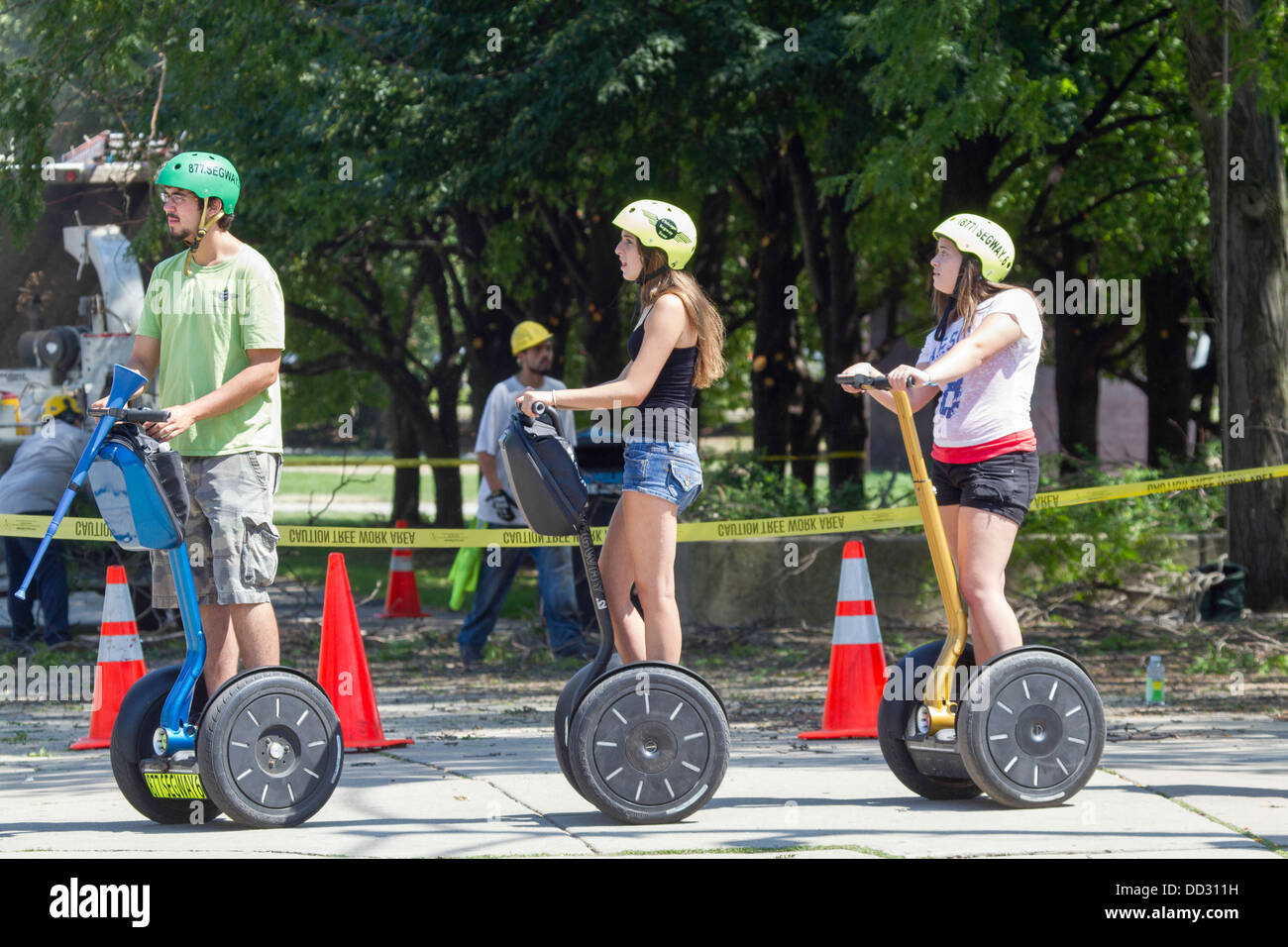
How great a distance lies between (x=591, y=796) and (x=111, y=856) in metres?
1.39

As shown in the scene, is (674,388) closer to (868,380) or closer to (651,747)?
(868,380)

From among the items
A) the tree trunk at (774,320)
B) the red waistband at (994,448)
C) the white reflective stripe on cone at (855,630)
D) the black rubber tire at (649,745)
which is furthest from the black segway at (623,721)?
the tree trunk at (774,320)

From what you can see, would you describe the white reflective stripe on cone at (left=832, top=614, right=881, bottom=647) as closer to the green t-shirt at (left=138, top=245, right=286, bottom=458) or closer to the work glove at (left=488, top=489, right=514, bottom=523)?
the green t-shirt at (left=138, top=245, right=286, bottom=458)

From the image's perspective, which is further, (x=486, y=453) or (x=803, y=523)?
(x=486, y=453)

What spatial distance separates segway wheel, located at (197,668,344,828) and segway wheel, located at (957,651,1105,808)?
6.53 ft

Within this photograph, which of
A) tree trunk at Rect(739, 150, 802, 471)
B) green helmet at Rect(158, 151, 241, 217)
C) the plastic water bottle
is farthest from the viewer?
tree trunk at Rect(739, 150, 802, 471)

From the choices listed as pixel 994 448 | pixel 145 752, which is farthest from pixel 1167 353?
pixel 145 752

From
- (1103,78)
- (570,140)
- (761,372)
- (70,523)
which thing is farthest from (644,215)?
(761,372)

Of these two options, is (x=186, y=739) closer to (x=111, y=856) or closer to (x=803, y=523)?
(x=111, y=856)

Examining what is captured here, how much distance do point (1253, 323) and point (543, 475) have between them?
6.97 metres

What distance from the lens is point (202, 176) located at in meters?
5.29

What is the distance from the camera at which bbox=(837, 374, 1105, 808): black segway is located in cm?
528

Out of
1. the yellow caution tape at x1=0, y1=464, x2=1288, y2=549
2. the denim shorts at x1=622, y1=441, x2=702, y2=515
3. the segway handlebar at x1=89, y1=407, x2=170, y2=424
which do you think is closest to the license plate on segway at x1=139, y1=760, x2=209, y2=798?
the segway handlebar at x1=89, y1=407, x2=170, y2=424

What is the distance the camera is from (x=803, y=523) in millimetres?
9055
